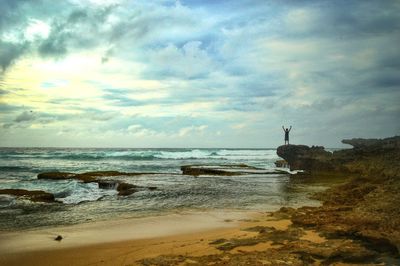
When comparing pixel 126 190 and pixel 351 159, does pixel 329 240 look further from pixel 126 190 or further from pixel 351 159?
pixel 351 159

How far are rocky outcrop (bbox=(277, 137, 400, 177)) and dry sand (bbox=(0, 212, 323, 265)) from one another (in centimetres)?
1287

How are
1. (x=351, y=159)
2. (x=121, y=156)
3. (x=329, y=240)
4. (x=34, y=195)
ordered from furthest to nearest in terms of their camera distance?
(x=121, y=156) → (x=351, y=159) → (x=34, y=195) → (x=329, y=240)

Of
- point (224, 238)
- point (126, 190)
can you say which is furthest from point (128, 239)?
point (126, 190)

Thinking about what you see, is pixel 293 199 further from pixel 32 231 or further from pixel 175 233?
pixel 32 231

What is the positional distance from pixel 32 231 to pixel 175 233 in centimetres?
516

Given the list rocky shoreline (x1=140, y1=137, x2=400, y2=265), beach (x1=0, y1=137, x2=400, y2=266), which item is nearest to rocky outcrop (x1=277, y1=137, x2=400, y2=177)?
rocky shoreline (x1=140, y1=137, x2=400, y2=265)

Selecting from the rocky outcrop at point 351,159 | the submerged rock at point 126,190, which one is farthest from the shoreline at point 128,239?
the rocky outcrop at point 351,159

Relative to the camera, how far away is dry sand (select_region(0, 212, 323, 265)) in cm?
838

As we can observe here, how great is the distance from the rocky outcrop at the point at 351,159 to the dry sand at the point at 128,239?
12.9 metres

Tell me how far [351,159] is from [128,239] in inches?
1186

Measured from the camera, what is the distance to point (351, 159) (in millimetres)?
34375

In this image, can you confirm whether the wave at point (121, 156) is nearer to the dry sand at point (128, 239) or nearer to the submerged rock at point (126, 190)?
the submerged rock at point (126, 190)

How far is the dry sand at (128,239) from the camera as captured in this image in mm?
8383

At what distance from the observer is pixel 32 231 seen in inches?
461
